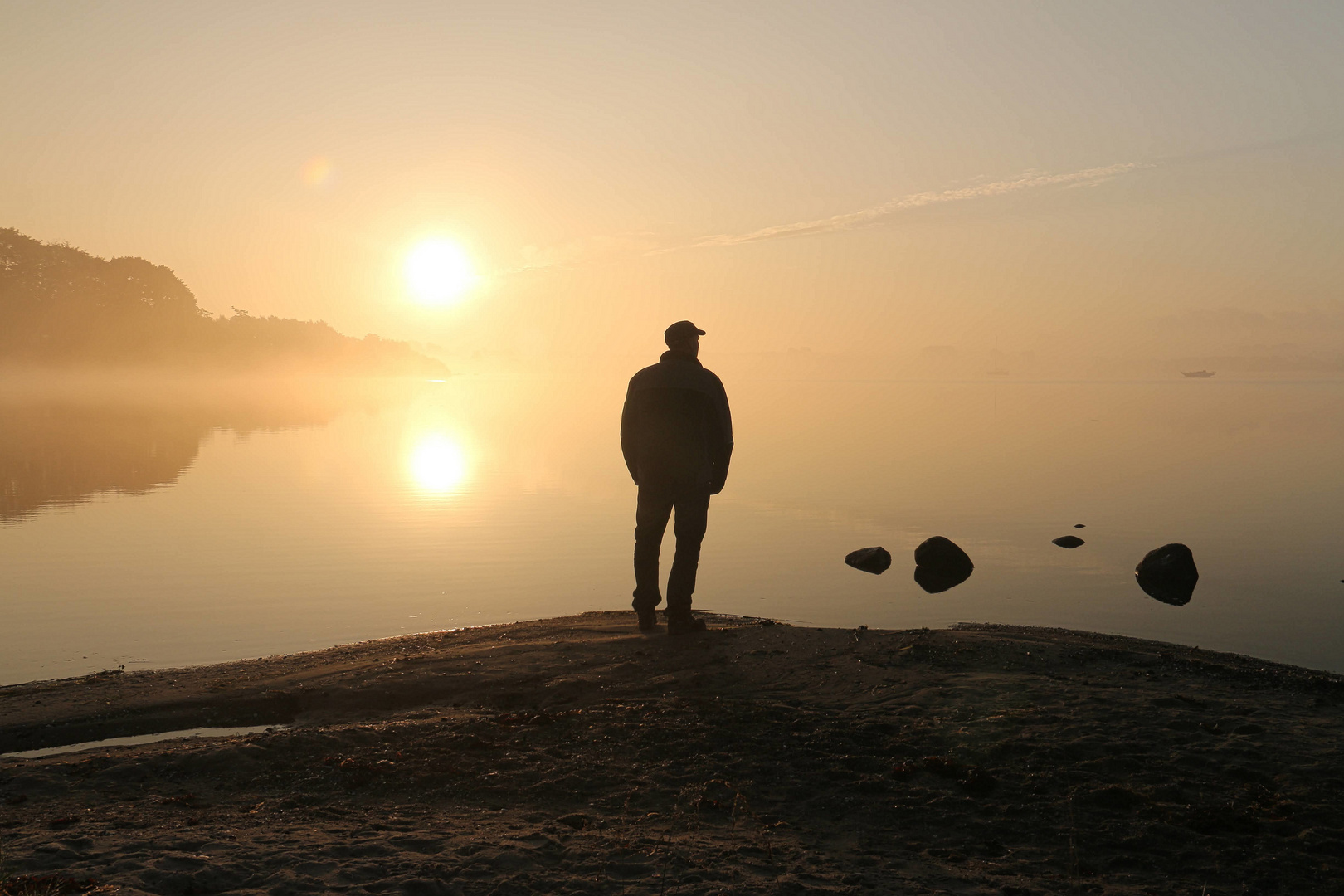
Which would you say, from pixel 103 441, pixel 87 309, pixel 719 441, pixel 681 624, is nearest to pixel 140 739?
pixel 681 624

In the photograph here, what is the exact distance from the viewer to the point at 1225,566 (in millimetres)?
17703

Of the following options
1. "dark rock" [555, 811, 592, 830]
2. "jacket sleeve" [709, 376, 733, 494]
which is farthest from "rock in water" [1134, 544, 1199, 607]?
"dark rock" [555, 811, 592, 830]

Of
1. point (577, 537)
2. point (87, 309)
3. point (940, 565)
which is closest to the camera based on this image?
point (940, 565)

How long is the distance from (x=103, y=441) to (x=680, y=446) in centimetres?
4411

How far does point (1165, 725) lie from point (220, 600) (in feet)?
41.8

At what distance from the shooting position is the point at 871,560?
56.4 feet

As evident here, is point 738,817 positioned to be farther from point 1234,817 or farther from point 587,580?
point 587,580

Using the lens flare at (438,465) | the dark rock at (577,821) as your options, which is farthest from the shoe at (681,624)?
the lens flare at (438,465)

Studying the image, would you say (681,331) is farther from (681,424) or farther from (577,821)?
(577,821)

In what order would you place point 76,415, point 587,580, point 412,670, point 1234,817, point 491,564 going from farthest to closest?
1. point 76,415
2. point 491,564
3. point 587,580
4. point 412,670
5. point 1234,817

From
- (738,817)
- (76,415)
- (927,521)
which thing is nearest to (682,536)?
(738,817)

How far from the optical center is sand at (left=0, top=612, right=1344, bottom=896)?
186 inches

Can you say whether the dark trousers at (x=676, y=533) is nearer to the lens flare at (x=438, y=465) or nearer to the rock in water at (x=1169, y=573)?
the rock in water at (x=1169, y=573)

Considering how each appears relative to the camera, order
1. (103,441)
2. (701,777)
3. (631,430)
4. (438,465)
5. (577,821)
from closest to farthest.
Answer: (577,821) → (701,777) → (631,430) → (438,465) → (103,441)
